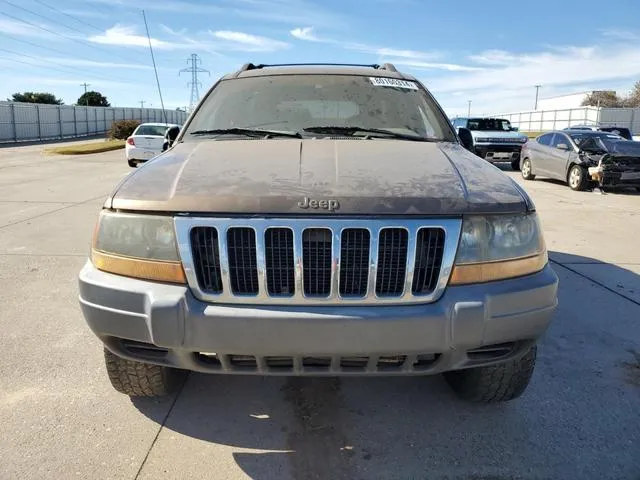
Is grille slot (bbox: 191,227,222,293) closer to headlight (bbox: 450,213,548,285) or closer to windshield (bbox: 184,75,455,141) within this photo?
headlight (bbox: 450,213,548,285)

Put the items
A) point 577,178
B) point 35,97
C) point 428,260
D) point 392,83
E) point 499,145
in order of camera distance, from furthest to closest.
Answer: point 35,97, point 499,145, point 577,178, point 392,83, point 428,260

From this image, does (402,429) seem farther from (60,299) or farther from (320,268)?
(60,299)

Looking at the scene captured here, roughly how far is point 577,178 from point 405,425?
39.3ft

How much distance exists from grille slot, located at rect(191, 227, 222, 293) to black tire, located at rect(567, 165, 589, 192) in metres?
12.5

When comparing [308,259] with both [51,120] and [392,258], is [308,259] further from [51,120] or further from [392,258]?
[51,120]

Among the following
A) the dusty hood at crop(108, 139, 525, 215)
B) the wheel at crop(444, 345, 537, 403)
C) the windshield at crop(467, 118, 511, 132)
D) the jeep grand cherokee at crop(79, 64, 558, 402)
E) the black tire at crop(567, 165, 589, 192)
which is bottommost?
the wheel at crop(444, 345, 537, 403)

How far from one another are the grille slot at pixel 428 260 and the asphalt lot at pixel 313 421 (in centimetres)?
85

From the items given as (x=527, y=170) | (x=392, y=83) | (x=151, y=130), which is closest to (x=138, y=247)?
(x=392, y=83)

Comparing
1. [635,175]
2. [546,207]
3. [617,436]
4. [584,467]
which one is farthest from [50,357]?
[635,175]

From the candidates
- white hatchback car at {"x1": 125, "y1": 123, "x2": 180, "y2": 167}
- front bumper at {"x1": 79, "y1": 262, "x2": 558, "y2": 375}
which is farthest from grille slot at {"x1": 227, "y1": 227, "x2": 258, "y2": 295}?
white hatchback car at {"x1": 125, "y1": 123, "x2": 180, "y2": 167}

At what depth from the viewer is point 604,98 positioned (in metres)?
66.1

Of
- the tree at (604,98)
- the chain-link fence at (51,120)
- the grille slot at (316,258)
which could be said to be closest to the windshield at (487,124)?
the grille slot at (316,258)

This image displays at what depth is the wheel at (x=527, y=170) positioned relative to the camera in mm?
15320

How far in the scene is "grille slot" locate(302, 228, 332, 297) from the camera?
2.16 m
